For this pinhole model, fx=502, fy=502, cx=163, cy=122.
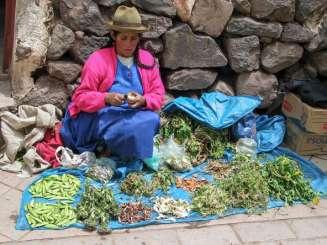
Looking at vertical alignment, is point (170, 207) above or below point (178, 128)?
below

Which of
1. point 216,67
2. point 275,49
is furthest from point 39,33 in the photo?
point 275,49

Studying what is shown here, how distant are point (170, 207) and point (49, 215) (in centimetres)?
82

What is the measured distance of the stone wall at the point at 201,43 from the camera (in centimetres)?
406

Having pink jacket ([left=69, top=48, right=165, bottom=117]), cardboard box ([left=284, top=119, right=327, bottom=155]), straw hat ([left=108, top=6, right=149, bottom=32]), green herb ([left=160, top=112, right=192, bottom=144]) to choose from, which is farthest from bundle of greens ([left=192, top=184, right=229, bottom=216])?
straw hat ([left=108, top=6, right=149, bottom=32])

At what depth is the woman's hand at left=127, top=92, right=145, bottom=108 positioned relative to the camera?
12.3 ft

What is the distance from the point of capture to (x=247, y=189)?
3.68 meters

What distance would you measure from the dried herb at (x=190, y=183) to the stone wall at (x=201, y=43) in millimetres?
945

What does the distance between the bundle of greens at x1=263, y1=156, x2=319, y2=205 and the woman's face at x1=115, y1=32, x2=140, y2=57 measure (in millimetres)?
1405

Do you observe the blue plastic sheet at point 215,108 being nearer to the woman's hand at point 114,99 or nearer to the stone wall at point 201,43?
the stone wall at point 201,43

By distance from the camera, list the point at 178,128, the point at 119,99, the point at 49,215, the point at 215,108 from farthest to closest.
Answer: the point at 215,108, the point at 178,128, the point at 119,99, the point at 49,215

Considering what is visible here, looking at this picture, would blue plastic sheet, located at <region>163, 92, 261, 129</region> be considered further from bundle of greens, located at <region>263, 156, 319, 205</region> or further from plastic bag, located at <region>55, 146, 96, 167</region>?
plastic bag, located at <region>55, 146, 96, 167</region>

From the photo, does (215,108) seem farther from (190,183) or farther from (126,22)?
(126,22)

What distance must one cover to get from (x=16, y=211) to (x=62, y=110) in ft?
3.79

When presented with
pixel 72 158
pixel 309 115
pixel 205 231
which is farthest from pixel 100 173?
pixel 309 115
